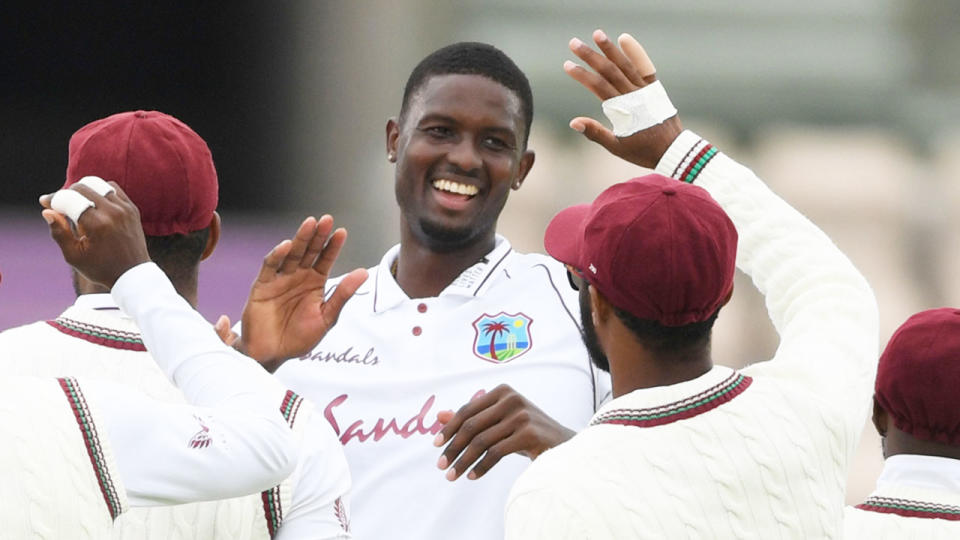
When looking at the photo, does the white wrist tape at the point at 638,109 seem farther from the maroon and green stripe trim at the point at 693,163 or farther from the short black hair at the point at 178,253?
the short black hair at the point at 178,253

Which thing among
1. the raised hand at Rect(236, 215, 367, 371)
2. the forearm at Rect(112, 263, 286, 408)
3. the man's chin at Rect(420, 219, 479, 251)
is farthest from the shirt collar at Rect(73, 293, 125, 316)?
the man's chin at Rect(420, 219, 479, 251)

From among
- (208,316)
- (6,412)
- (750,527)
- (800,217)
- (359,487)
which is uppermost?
(800,217)

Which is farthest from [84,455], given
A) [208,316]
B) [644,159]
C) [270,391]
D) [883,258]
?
[883,258]

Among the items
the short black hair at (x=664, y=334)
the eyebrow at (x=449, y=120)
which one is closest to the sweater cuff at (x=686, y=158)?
the short black hair at (x=664, y=334)

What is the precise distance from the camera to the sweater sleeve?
8.26ft

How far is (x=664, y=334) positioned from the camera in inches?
97.0

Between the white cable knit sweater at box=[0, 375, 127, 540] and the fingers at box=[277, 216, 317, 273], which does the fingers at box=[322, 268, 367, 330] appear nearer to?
the fingers at box=[277, 216, 317, 273]

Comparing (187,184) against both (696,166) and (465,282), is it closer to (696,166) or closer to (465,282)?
(696,166)

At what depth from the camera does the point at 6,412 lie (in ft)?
7.27

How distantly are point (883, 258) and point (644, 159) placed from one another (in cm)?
862

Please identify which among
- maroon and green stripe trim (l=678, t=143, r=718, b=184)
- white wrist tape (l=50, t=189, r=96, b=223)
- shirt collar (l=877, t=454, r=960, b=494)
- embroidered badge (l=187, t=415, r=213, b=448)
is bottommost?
shirt collar (l=877, t=454, r=960, b=494)

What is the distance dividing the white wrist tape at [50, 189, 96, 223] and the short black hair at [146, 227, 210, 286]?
10.8 inches

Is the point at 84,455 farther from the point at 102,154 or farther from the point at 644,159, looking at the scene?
the point at 644,159

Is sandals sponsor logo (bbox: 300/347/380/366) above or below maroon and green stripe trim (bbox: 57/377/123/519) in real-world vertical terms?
below
